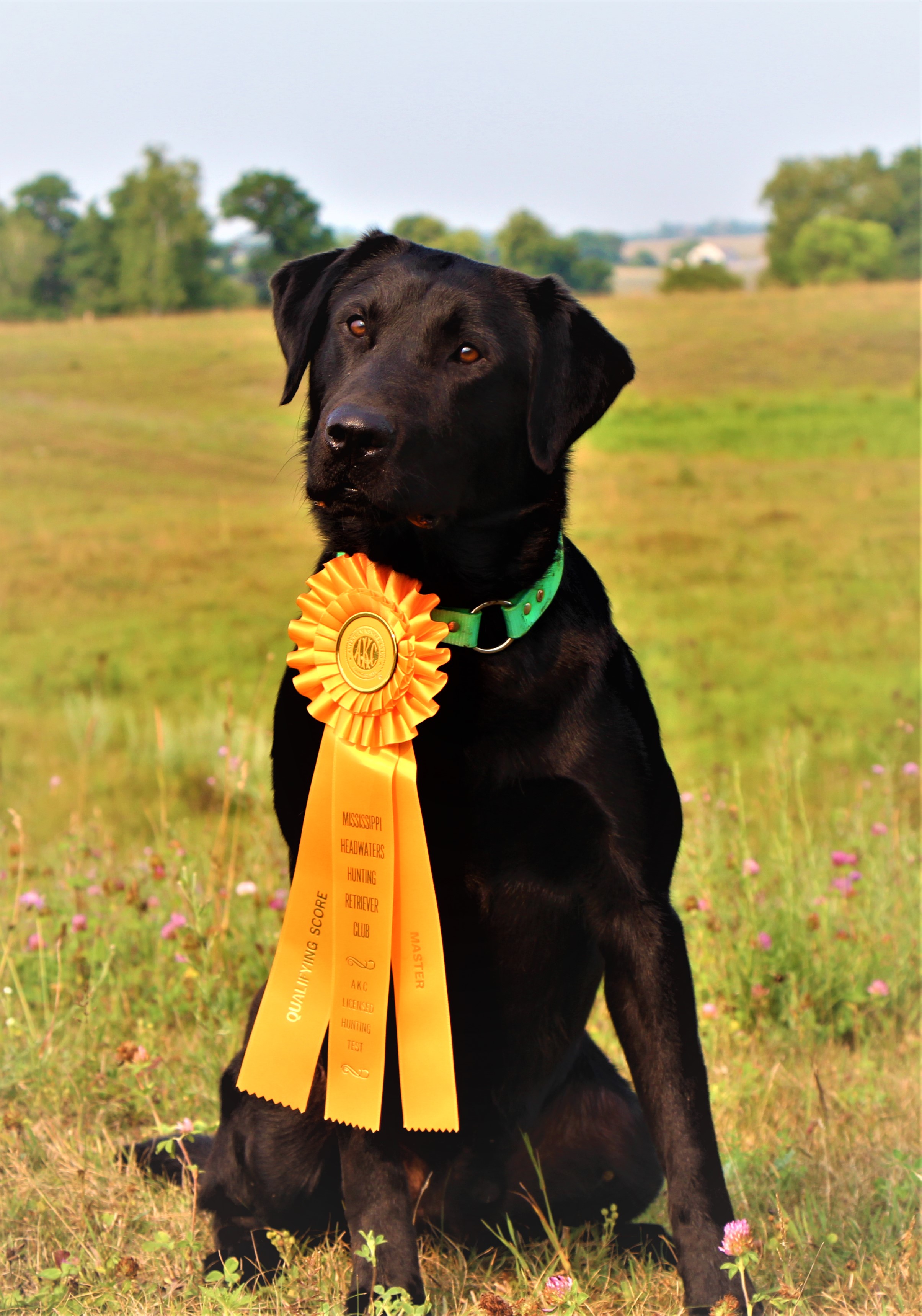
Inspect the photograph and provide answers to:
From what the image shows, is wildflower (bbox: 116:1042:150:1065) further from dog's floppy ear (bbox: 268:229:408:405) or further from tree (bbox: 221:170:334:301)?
tree (bbox: 221:170:334:301)

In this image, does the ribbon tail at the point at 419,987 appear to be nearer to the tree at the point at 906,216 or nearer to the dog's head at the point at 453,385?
the dog's head at the point at 453,385

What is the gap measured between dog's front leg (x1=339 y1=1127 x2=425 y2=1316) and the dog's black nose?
47.6 inches

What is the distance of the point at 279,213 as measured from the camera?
7117 mm

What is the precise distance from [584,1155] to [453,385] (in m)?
1.53

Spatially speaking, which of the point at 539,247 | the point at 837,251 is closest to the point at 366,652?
the point at 539,247

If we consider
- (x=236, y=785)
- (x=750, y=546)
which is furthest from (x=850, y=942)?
(x=750, y=546)

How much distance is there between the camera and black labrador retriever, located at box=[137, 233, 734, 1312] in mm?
1881

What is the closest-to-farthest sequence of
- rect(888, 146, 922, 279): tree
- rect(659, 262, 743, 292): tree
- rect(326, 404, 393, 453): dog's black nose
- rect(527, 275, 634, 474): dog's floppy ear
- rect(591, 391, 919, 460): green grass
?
rect(326, 404, 393, 453): dog's black nose → rect(527, 275, 634, 474): dog's floppy ear → rect(888, 146, 922, 279): tree → rect(659, 262, 743, 292): tree → rect(591, 391, 919, 460): green grass

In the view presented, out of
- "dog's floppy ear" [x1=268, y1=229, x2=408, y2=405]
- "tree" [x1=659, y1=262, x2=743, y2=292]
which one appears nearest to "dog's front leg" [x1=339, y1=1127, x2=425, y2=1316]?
"dog's floppy ear" [x1=268, y1=229, x2=408, y2=405]

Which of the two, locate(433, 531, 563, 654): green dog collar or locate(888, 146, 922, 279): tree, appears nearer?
locate(433, 531, 563, 654): green dog collar

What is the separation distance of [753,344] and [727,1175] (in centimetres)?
1151

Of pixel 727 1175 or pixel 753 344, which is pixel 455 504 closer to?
pixel 727 1175

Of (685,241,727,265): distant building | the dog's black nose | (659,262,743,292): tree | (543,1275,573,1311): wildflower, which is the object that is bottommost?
(543,1275,573,1311): wildflower

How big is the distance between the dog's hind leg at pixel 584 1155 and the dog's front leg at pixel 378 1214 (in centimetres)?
30
